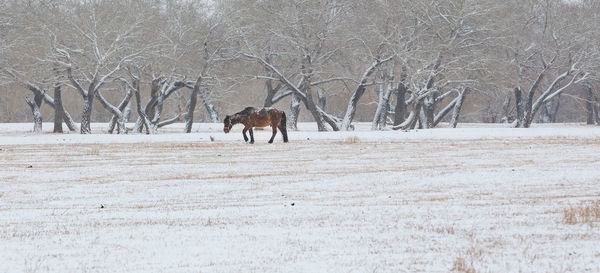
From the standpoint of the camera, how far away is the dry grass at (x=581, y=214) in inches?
447

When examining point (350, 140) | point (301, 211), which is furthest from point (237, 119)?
point (301, 211)

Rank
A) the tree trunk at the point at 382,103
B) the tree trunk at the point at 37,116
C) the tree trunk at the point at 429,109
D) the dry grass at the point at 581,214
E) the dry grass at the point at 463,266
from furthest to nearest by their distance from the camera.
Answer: the tree trunk at the point at 429,109 → the tree trunk at the point at 37,116 → the tree trunk at the point at 382,103 → the dry grass at the point at 581,214 → the dry grass at the point at 463,266

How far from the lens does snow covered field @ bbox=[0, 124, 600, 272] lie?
9.06m

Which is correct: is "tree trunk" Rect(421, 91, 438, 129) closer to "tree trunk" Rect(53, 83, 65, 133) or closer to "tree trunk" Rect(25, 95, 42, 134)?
"tree trunk" Rect(53, 83, 65, 133)

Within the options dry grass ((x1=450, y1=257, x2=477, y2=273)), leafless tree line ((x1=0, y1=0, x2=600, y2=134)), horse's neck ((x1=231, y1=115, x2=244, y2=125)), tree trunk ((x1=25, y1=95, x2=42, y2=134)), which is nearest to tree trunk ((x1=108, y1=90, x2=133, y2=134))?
leafless tree line ((x1=0, y1=0, x2=600, y2=134))

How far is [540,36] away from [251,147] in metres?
29.4

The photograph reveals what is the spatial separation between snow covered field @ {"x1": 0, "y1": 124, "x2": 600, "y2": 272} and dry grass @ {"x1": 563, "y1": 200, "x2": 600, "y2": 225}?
3.1 inches

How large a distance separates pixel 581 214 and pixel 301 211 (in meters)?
4.66

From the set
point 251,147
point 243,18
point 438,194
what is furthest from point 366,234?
point 243,18

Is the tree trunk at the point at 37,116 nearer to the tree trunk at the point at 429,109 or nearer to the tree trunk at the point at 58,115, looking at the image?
the tree trunk at the point at 58,115

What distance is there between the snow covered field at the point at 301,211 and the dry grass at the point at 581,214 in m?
0.08

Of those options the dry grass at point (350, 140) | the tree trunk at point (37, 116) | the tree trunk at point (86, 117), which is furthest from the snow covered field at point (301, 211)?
the tree trunk at point (37, 116)

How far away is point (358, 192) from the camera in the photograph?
1579 cm

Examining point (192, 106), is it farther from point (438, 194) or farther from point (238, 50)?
point (438, 194)
